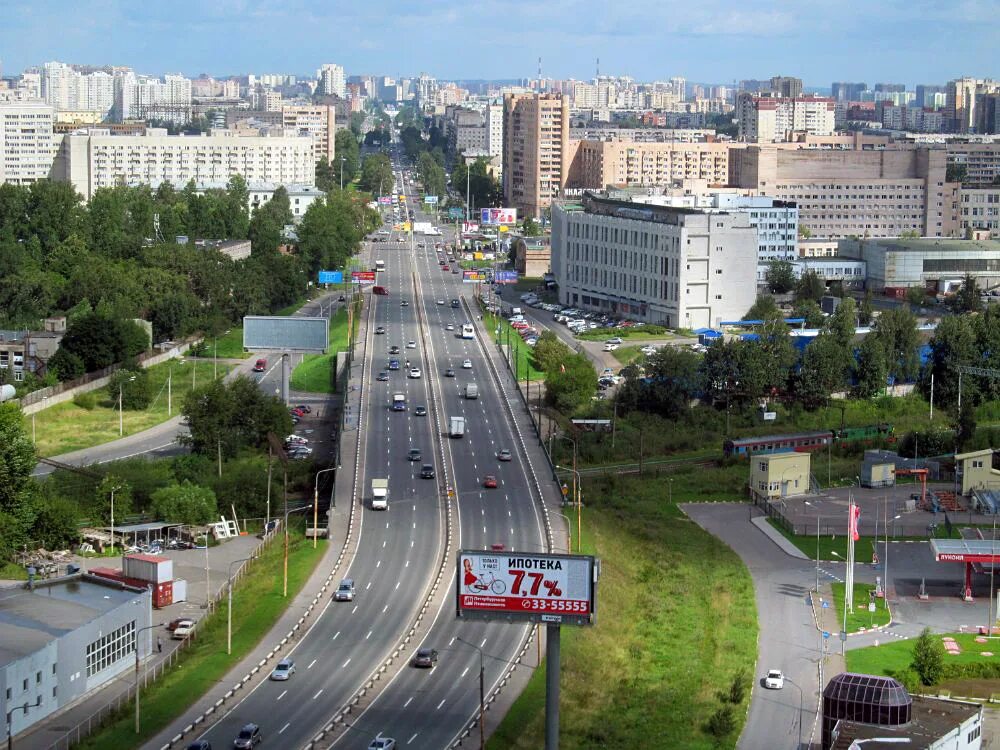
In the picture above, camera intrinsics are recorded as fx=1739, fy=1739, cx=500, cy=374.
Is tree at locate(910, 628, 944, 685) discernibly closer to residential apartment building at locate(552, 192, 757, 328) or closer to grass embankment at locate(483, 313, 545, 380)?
grass embankment at locate(483, 313, 545, 380)

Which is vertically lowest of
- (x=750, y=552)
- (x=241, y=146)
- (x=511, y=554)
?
(x=750, y=552)

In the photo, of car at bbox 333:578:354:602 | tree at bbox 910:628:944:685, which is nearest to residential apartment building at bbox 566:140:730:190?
car at bbox 333:578:354:602

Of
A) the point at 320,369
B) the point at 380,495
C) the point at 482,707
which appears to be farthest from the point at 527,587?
the point at 320,369

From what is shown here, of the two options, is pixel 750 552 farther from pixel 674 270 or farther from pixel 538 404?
pixel 674 270

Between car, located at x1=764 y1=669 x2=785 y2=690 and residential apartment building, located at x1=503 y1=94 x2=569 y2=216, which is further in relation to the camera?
residential apartment building, located at x1=503 y1=94 x2=569 y2=216

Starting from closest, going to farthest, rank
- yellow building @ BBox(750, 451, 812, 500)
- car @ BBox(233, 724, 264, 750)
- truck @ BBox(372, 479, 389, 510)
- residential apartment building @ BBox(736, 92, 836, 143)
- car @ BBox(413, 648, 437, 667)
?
car @ BBox(233, 724, 264, 750) → car @ BBox(413, 648, 437, 667) → truck @ BBox(372, 479, 389, 510) → yellow building @ BBox(750, 451, 812, 500) → residential apartment building @ BBox(736, 92, 836, 143)

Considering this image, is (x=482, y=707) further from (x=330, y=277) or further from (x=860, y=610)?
(x=330, y=277)

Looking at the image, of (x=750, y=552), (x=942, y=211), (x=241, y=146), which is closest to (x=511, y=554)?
(x=750, y=552)
